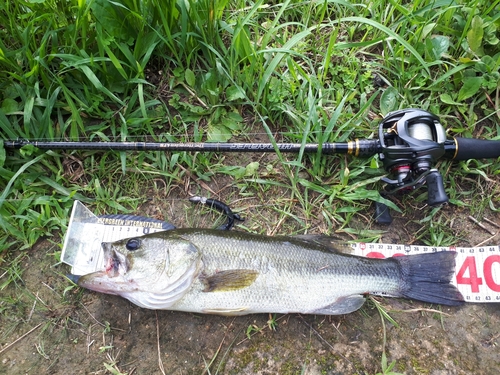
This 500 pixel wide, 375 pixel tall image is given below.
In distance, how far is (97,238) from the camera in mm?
3291

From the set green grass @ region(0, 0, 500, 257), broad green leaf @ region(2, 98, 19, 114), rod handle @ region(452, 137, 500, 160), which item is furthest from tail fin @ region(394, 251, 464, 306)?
broad green leaf @ region(2, 98, 19, 114)

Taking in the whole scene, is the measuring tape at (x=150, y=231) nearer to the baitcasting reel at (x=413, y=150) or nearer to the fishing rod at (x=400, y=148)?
the fishing rod at (x=400, y=148)

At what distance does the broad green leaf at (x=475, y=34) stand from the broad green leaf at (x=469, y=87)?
1.09 feet

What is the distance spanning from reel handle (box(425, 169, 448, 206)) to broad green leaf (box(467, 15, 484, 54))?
1.54 m

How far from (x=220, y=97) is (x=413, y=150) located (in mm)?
1834

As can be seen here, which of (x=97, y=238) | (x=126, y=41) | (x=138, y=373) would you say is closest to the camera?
(x=138, y=373)

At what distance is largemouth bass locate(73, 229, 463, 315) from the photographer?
279cm

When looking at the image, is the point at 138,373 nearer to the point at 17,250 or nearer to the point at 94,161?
the point at 17,250

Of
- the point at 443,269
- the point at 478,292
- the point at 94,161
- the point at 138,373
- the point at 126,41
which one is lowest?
the point at 138,373

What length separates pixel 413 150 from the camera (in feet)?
9.80

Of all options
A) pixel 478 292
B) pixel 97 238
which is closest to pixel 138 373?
pixel 97 238

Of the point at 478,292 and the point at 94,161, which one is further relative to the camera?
the point at 94,161

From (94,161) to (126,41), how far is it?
1.16 m

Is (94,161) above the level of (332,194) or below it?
above
